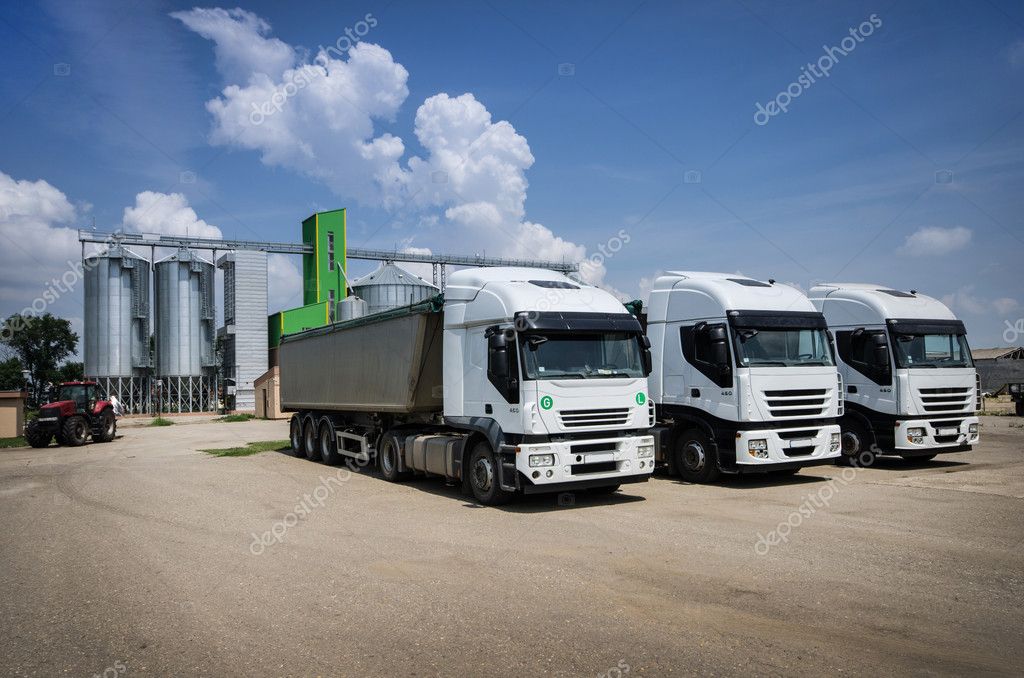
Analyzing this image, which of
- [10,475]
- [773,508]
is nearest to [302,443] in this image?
[10,475]

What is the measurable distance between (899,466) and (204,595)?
13584 millimetres

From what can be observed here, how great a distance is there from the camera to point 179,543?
8.55 meters

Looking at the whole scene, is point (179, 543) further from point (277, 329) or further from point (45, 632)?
point (277, 329)

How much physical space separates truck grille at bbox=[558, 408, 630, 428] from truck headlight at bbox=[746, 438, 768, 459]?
2.35 m

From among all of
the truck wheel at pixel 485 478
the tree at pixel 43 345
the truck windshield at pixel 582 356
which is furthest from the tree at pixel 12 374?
the truck windshield at pixel 582 356

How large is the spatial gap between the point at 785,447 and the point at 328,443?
10.5 m

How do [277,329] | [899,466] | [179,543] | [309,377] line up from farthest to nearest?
[277,329] < [309,377] < [899,466] < [179,543]

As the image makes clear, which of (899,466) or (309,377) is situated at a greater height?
(309,377)

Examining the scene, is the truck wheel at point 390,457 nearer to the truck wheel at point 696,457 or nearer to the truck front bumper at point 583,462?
the truck front bumper at point 583,462

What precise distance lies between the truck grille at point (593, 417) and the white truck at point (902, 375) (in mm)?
6378

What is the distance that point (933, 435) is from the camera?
14.1m

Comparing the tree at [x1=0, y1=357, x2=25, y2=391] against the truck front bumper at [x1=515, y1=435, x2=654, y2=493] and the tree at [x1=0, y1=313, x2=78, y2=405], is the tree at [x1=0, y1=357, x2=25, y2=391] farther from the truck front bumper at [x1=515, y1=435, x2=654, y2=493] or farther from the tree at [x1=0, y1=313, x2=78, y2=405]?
the truck front bumper at [x1=515, y1=435, x2=654, y2=493]

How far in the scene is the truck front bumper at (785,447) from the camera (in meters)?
11.8

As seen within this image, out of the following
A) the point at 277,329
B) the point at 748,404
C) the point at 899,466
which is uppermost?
the point at 277,329
